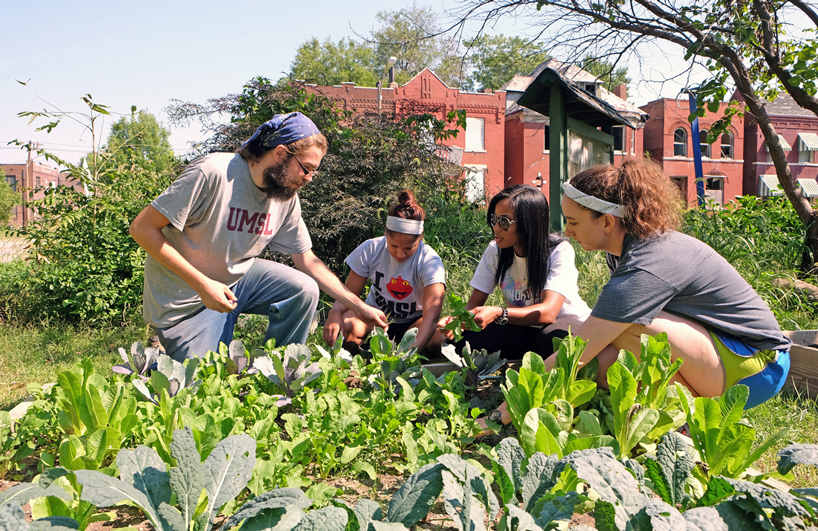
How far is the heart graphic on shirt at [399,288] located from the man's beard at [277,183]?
0.81 meters

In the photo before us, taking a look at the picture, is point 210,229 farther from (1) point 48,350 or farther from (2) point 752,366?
(2) point 752,366

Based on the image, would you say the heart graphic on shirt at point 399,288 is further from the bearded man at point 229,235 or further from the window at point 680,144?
the window at point 680,144

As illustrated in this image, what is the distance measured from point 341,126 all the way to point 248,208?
3.56 m

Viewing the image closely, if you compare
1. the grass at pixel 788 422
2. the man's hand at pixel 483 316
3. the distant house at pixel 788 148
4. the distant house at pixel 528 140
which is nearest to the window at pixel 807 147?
the distant house at pixel 788 148

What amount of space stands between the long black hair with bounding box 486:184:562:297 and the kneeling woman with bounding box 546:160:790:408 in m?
0.63

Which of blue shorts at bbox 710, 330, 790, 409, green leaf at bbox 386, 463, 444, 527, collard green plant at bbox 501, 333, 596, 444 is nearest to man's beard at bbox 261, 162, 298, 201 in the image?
collard green plant at bbox 501, 333, 596, 444

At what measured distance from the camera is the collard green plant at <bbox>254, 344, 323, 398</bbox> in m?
2.08

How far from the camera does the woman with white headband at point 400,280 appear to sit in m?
3.03

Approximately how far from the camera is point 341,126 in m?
6.16

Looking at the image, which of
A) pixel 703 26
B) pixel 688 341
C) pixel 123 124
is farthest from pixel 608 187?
pixel 123 124

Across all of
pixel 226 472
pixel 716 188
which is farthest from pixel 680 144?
pixel 226 472

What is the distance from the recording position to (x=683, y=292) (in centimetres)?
202

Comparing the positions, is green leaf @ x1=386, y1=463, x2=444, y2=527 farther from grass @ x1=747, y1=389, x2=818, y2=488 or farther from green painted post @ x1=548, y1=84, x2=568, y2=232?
green painted post @ x1=548, y1=84, x2=568, y2=232

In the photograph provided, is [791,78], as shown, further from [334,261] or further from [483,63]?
[483,63]
